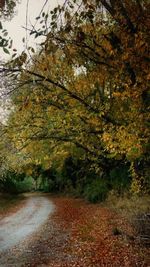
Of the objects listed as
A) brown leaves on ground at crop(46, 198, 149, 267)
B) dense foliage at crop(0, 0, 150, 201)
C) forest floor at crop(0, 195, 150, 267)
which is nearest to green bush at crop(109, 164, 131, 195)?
dense foliage at crop(0, 0, 150, 201)

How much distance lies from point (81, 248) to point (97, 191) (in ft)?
67.7

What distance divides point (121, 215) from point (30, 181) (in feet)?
172

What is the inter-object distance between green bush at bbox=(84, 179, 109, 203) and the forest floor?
460 inches

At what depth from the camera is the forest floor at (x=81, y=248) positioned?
13.4 m

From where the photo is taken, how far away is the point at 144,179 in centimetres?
2314

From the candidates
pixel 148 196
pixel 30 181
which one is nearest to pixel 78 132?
pixel 148 196

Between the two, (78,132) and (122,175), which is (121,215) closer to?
(78,132)

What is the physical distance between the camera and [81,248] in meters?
15.8

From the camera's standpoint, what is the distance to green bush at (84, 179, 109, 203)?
3500 centimetres

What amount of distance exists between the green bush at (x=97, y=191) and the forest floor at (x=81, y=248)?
460 inches

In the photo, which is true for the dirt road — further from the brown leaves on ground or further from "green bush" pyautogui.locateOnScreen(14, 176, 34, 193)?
"green bush" pyautogui.locateOnScreen(14, 176, 34, 193)

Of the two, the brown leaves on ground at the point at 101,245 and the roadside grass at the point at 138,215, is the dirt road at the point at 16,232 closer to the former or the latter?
the brown leaves on ground at the point at 101,245

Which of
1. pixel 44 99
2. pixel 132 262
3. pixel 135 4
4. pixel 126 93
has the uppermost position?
pixel 135 4

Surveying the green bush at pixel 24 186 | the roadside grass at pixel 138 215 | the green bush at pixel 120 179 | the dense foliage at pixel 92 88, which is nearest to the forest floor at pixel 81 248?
the roadside grass at pixel 138 215
